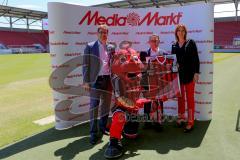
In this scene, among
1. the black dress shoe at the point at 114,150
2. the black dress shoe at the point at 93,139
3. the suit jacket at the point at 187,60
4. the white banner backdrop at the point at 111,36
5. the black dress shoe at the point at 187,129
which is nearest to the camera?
the black dress shoe at the point at 114,150

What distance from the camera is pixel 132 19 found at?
230 inches

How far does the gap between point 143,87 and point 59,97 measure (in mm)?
1862

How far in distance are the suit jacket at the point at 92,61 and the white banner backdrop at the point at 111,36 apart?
2.28ft

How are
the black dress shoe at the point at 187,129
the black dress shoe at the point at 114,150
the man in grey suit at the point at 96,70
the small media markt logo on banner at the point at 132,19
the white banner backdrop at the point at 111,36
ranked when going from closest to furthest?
the black dress shoe at the point at 114,150
the man in grey suit at the point at 96,70
the black dress shoe at the point at 187,129
the white banner backdrop at the point at 111,36
the small media markt logo on banner at the point at 132,19

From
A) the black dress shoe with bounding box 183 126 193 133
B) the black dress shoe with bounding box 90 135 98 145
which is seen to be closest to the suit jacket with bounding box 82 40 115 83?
the black dress shoe with bounding box 90 135 98 145

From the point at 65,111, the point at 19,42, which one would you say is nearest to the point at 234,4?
the point at 19,42

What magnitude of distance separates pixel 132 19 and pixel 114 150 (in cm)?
298

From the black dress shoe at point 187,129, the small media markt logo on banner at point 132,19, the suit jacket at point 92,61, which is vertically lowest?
the black dress shoe at point 187,129

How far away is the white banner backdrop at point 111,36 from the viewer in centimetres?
515

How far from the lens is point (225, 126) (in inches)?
202

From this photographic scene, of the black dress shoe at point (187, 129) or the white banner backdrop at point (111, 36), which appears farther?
the white banner backdrop at point (111, 36)

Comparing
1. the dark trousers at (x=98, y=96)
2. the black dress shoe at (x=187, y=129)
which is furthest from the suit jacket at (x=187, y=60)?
the dark trousers at (x=98, y=96)

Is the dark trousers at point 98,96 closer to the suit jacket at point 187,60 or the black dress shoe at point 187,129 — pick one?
the suit jacket at point 187,60

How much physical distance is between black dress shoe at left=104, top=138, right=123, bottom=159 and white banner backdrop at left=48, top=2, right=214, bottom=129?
1.68m
